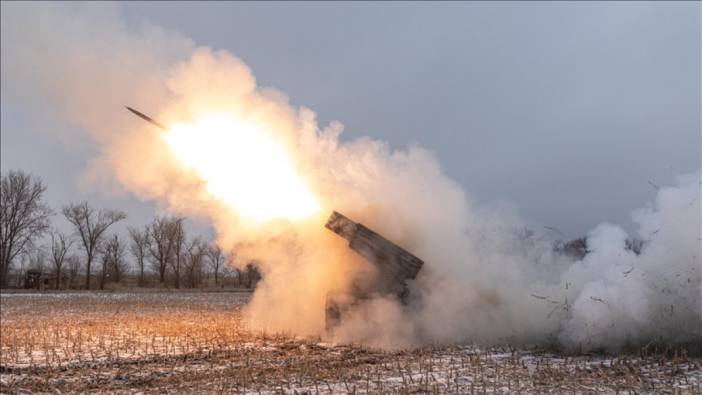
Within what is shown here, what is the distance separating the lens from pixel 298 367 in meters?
11.3

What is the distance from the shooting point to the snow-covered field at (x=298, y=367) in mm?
9273

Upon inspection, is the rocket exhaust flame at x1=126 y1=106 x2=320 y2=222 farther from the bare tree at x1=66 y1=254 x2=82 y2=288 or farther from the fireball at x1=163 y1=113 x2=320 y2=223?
the bare tree at x1=66 y1=254 x2=82 y2=288

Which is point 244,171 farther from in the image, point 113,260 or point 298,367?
point 113,260

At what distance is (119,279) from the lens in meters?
80.6

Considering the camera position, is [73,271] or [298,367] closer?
[298,367]

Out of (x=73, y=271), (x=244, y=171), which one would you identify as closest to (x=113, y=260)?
(x=73, y=271)

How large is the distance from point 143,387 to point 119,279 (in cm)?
7748

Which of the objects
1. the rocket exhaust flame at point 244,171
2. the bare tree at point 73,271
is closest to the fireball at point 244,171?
the rocket exhaust flame at point 244,171

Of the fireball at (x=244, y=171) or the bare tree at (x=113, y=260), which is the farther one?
the bare tree at (x=113, y=260)

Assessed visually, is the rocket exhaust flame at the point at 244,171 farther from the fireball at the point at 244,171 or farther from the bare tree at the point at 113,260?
the bare tree at the point at 113,260

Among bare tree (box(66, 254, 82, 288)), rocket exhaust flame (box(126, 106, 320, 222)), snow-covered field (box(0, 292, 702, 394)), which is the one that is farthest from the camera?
bare tree (box(66, 254, 82, 288))

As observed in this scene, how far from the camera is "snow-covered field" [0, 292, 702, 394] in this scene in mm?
9273

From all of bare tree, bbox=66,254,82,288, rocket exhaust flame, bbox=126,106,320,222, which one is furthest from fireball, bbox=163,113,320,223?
bare tree, bbox=66,254,82,288

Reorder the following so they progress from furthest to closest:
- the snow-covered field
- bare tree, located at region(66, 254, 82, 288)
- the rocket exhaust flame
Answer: bare tree, located at region(66, 254, 82, 288) < the rocket exhaust flame < the snow-covered field
